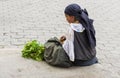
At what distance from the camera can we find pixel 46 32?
845cm

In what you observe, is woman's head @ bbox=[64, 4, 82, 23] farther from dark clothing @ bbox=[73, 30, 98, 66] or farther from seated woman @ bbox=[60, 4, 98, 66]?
dark clothing @ bbox=[73, 30, 98, 66]

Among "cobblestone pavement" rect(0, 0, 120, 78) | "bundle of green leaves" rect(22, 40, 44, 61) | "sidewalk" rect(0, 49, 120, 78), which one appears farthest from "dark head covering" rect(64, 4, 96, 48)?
"bundle of green leaves" rect(22, 40, 44, 61)

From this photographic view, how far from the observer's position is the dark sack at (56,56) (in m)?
4.80

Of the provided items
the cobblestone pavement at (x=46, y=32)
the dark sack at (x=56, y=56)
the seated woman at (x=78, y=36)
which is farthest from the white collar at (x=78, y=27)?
the cobblestone pavement at (x=46, y=32)

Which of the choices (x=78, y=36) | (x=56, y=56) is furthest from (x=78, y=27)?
(x=56, y=56)

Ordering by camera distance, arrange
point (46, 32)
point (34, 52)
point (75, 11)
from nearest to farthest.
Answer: point (75, 11) → point (34, 52) → point (46, 32)

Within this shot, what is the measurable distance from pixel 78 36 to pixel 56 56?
1.38 ft

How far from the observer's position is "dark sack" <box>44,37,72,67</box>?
4.80 metres

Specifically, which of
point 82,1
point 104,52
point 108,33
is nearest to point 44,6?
point 82,1

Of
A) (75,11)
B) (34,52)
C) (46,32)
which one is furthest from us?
(46,32)

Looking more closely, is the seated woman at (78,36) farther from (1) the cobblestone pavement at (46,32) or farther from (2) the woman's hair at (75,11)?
(1) the cobblestone pavement at (46,32)

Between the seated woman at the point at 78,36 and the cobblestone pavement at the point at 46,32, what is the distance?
235 mm

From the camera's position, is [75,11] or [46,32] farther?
[46,32]

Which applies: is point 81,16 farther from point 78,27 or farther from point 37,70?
point 37,70
